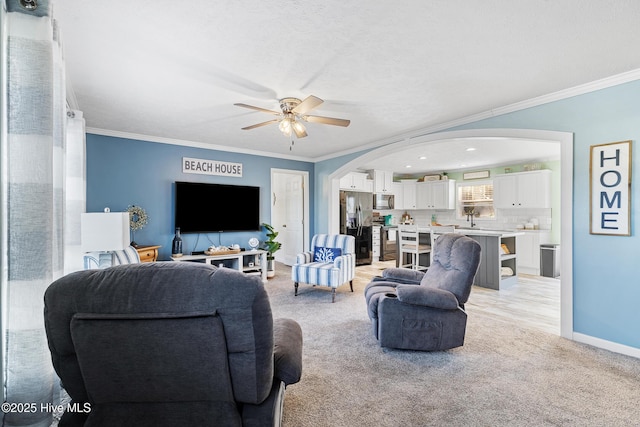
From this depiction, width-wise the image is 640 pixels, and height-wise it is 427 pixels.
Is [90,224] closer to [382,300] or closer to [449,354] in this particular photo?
[382,300]

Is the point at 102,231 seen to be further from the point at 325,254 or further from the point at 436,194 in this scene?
the point at 436,194

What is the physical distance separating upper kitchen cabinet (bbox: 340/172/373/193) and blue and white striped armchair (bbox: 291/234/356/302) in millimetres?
2659

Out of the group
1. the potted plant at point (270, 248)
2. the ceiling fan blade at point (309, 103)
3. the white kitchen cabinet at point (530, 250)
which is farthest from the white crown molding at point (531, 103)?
the white kitchen cabinet at point (530, 250)

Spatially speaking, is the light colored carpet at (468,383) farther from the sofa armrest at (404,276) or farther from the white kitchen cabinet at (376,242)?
the white kitchen cabinet at (376,242)

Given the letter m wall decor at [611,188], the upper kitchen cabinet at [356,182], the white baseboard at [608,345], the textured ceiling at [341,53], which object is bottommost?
the white baseboard at [608,345]

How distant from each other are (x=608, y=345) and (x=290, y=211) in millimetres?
5750

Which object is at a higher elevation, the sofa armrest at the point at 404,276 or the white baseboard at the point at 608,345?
the sofa armrest at the point at 404,276

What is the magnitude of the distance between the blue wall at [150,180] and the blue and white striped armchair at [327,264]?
1.69 m

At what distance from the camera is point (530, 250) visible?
20.5 feet

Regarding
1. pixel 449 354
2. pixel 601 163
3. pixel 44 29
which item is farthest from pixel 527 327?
pixel 44 29

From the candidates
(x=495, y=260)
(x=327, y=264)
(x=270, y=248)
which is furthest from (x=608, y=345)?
(x=270, y=248)

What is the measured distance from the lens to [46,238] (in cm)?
136

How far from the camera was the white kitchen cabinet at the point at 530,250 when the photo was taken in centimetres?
613

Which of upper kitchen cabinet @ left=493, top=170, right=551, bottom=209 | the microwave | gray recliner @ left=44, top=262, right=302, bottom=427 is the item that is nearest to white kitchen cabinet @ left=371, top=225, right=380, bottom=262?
the microwave
